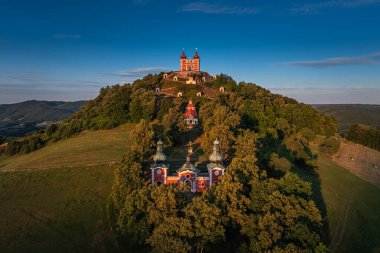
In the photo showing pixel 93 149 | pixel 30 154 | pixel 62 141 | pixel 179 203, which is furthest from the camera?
pixel 62 141

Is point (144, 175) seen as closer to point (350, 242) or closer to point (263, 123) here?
point (350, 242)

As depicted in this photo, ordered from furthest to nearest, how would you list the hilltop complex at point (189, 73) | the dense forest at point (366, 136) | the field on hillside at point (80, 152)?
the hilltop complex at point (189, 73), the dense forest at point (366, 136), the field on hillside at point (80, 152)

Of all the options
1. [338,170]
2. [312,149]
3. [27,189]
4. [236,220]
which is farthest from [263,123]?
[27,189]

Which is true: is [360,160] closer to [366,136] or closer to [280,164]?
[366,136]

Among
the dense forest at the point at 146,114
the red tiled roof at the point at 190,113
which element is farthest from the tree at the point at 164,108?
the red tiled roof at the point at 190,113

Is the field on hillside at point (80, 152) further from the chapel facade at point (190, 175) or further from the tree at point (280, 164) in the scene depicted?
the tree at point (280, 164)

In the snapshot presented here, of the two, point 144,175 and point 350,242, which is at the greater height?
point 144,175

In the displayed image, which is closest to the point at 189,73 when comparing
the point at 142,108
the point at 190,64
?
the point at 190,64

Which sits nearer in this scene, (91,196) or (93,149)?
(91,196)
